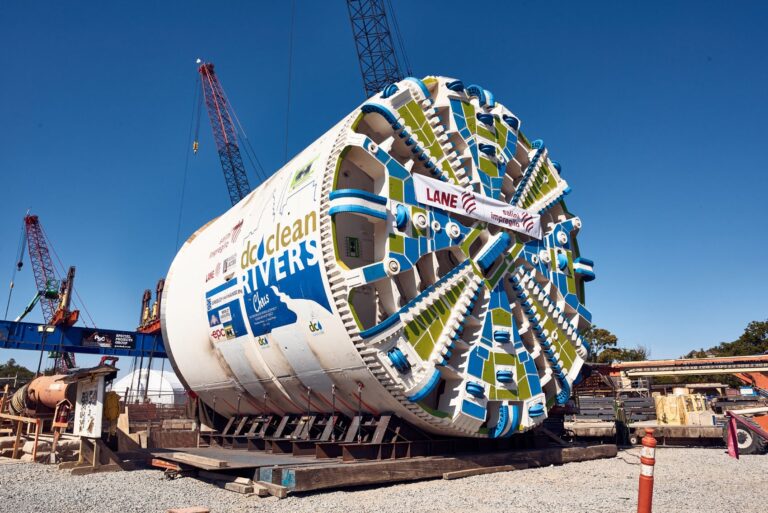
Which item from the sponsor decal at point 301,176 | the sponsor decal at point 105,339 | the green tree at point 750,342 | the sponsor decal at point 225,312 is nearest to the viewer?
the sponsor decal at point 301,176

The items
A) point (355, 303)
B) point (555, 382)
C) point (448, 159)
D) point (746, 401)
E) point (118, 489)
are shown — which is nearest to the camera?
point (118, 489)

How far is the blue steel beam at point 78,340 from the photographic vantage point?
29516mm

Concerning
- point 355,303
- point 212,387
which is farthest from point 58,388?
point 355,303

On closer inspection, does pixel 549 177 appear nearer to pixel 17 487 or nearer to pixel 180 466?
pixel 180 466

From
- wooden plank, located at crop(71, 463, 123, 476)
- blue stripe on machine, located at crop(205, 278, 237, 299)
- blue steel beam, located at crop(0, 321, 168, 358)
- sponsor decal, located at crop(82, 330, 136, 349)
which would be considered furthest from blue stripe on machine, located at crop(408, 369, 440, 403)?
sponsor decal, located at crop(82, 330, 136, 349)

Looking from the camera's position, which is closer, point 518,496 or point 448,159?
point 518,496

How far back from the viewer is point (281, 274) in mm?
12367

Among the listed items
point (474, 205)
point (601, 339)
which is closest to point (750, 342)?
point (601, 339)

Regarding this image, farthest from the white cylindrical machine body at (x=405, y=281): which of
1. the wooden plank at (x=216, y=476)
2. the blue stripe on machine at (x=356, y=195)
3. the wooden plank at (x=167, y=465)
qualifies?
the wooden plank at (x=167, y=465)

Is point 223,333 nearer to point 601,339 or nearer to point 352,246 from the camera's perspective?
point 352,246

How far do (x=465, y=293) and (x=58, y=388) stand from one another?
1139cm

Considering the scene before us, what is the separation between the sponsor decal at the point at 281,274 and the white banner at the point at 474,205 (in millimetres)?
2578

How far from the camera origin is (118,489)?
1055 cm

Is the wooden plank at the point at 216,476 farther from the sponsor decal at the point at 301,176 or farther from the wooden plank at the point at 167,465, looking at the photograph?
the sponsor decal at the point at 301,176
